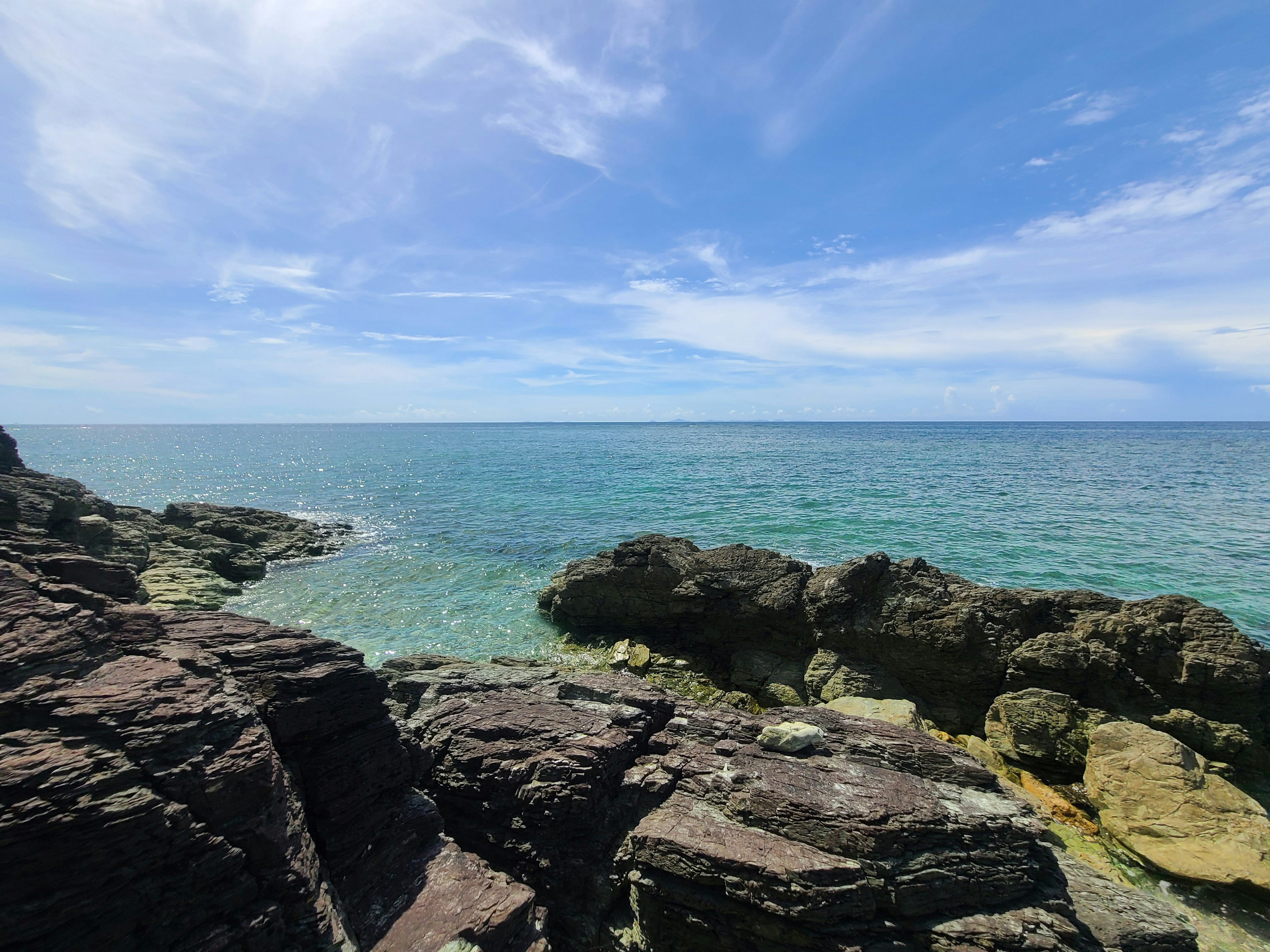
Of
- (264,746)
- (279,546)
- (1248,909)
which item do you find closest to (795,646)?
(1248,909)

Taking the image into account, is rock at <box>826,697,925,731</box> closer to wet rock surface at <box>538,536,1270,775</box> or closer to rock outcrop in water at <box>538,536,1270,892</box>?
rock outcrop in water at <box>538,536,1270,892</box>

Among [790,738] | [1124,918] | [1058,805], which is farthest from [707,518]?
[1124,918]

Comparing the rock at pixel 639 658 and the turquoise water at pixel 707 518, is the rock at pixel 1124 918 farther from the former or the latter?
the turquoise water at pixel 707 518

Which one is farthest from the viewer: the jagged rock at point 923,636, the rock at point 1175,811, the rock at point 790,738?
the jagged rock at point 923,636

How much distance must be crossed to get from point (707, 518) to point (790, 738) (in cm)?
3194

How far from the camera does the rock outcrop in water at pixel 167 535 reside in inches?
886

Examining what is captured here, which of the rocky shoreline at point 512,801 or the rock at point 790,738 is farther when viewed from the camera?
the rock at point 790,738

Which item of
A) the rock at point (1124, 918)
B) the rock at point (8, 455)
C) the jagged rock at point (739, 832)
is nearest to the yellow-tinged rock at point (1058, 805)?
the rock at point (1124, 918)

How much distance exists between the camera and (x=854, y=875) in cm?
702

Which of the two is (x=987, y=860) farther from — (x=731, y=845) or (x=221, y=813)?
(x=221, y=813)

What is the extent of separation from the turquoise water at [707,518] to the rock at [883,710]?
12.3m

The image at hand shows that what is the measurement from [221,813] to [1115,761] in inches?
621

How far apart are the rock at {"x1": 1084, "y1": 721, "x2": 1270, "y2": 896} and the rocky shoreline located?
94 millimetres

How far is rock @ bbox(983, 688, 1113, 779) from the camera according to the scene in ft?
41.6
